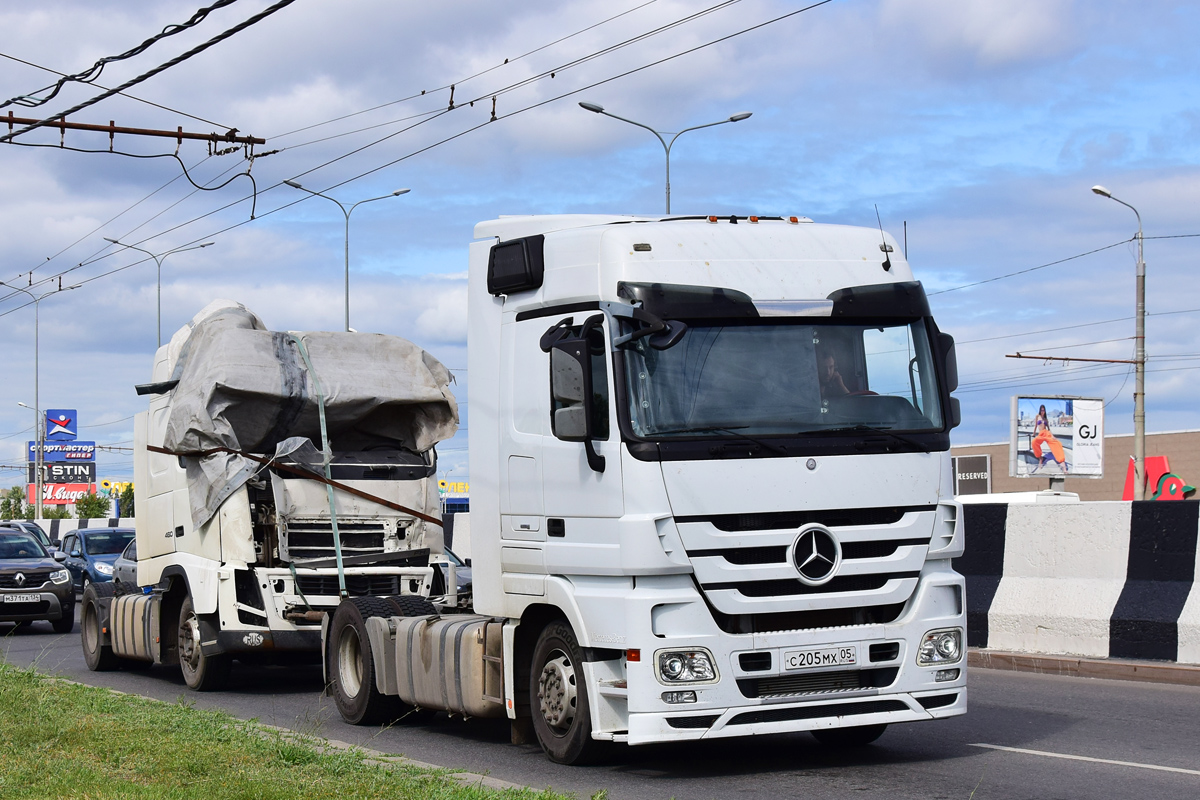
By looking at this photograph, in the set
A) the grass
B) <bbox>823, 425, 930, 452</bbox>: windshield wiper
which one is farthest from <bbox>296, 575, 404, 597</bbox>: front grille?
<bbox>823, 425, 930, 452</bbox>: windshield wiper

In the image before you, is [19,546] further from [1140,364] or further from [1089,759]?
[1140,364]

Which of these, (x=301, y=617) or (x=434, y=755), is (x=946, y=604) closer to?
(x=434, y=755)

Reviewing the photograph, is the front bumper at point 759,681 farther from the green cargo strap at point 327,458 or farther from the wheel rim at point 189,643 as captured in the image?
the wheel rim at point 189,643

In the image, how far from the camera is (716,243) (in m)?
8.52

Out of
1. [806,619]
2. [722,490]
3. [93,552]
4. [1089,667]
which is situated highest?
[722,490]

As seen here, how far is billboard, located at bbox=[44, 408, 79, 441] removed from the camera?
9494 cm

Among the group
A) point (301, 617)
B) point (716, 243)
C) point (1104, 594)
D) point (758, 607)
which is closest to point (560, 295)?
point (716, 243)

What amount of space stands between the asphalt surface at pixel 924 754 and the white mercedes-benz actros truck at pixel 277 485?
3.13 feet

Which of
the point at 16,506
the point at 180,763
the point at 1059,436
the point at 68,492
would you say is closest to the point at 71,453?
the point at 68,492

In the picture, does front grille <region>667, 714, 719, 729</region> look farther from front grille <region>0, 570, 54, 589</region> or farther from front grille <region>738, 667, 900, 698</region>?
front grille <region>0, 570, 54, 589</region>

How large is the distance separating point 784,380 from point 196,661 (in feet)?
24.6

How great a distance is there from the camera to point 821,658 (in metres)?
7.94

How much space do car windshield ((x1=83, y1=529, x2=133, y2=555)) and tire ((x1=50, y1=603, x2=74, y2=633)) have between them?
18.4ft

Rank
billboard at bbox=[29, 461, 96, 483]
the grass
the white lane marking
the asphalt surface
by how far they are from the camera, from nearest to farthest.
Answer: the grass < the asphalt surface < the white lane marking < billboard at bbox=[29, 461, 96, 483]
